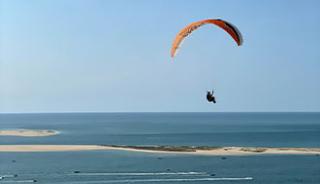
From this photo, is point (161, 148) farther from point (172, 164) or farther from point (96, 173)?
point (96, 173)

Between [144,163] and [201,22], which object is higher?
[201,22]

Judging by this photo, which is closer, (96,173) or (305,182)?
(305,182)

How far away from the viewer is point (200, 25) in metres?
26.8

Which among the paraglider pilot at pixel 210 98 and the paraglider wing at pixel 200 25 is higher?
the paraglider wing at pixel 200 25

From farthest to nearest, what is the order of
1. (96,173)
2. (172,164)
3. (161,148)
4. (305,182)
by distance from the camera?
(161,148) < (172,164) < (96,173) < (305,182)

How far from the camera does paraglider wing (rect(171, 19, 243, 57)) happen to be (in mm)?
26148

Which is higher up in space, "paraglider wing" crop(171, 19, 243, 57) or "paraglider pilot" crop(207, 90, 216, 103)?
"paraglider wing" crop(171, 19, 243, 57)

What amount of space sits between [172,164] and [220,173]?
9.25m

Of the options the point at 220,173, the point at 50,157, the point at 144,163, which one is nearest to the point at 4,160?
the point at 50,157

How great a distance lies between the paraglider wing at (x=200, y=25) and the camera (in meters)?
26.1

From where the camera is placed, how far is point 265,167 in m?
55.9

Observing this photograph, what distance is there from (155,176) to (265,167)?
13.4m

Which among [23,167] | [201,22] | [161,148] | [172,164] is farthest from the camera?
[161,148]

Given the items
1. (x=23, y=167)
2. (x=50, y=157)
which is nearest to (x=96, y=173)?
(x=23, y=167)
